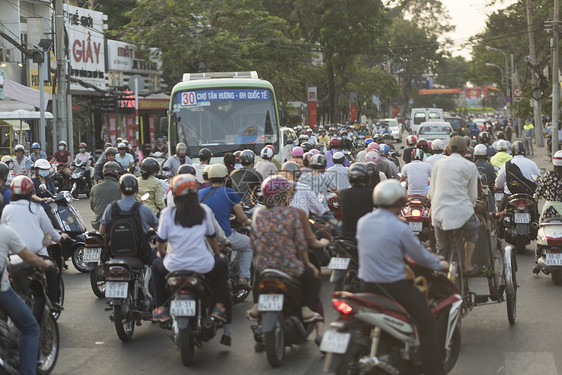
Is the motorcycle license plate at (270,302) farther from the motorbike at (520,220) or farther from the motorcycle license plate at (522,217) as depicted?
the motorcycle license plate at (522,217)

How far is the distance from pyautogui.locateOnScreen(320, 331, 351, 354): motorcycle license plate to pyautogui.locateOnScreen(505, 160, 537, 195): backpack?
8.96 metres

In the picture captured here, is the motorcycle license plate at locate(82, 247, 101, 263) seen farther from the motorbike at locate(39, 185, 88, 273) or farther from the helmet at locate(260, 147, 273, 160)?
the helmet at locate(260, 147, 273, 160)

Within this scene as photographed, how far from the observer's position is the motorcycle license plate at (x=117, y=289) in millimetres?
9227

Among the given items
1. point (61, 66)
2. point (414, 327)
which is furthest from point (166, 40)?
point (414, 327)

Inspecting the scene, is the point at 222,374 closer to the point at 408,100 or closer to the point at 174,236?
the point at 174,236

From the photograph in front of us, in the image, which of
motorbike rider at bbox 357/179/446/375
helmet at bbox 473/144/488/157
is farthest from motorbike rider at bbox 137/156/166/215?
motorbike rider at bbox 357/179/446/375

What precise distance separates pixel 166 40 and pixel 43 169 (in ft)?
92.3

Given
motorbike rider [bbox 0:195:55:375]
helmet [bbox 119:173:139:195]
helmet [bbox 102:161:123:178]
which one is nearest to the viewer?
motorbike rider [bbox 0:195:55:375]

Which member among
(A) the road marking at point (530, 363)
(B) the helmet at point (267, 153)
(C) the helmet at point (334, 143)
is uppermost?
(C) the helmet at point (334, 143)

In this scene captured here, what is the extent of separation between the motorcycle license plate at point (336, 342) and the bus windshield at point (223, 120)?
634 inches

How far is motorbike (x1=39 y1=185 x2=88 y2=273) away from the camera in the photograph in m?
14.5

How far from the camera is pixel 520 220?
14.5 m

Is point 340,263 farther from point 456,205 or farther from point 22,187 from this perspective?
point 22,187

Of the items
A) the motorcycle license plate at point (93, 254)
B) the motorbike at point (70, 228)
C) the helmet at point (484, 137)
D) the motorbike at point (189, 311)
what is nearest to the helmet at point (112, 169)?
the motorcycle license plate at point (93, 254)
